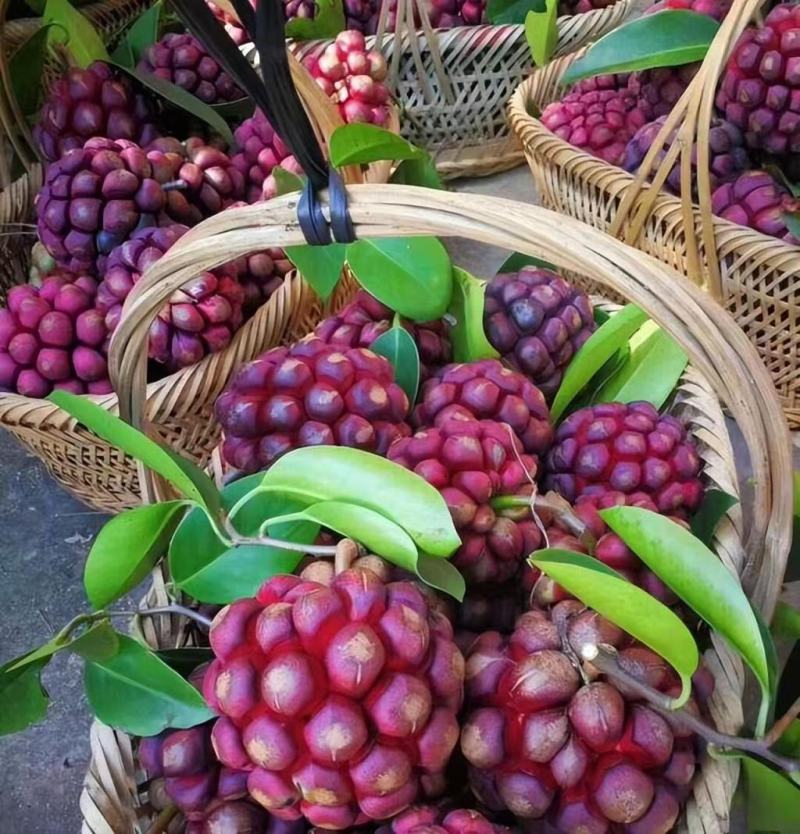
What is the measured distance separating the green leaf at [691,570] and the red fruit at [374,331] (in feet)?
1.01

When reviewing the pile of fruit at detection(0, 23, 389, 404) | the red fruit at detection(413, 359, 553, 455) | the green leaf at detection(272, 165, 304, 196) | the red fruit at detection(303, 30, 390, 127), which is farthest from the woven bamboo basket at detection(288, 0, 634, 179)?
the red fruit at detection(413, 359, 553, 455)

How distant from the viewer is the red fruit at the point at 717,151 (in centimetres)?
100

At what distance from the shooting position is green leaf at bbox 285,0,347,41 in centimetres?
139

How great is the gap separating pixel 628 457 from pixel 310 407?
23 centimetres

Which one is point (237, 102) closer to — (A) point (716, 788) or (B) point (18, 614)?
(B) point (18, 614)

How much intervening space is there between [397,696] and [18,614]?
64cm

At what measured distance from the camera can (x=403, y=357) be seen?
711mm

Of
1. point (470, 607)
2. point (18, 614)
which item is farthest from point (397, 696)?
point (18, 614)

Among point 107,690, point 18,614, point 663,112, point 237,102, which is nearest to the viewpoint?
point 107,690

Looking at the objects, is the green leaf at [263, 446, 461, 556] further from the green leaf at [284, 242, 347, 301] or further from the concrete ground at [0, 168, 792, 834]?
the concrete ground at [0, 168, 792, 834]

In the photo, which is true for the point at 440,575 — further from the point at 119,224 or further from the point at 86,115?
the point at 86,115

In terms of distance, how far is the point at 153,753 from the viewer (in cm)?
51

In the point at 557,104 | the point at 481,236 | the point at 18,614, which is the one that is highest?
the point at 481,236

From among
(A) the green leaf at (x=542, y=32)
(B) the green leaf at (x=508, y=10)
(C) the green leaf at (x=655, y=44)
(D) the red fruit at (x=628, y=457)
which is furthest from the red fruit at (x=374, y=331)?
(B) the green leaf at (x=508, y=10)
